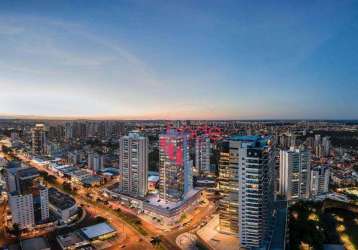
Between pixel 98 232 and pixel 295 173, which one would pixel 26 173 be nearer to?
pixel 98 232

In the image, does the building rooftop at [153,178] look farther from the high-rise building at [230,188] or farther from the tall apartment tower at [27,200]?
the high-rise building at [230,188]

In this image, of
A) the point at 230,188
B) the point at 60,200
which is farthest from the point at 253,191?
the point at 60,200

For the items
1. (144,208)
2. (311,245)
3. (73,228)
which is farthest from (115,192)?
(311,245)

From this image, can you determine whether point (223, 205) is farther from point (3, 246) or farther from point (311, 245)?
point (3, 246)

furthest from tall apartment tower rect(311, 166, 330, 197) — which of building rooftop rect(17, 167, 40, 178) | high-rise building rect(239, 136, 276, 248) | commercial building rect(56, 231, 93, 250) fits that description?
building rooftop rect(17, 167, 40, 178)

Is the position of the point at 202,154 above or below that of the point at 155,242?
above

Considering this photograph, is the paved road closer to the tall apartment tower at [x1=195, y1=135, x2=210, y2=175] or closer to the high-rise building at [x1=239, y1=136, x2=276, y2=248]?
the high-rise building at [x1=239, y1=136, x2=276, y2=248]

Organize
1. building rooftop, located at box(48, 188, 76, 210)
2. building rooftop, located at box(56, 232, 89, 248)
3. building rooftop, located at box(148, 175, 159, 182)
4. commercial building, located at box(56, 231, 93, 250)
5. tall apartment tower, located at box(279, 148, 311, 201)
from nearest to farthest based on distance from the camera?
commercial building, located at box(56, 231, 93, 250), building rooftop, located at box(56, 232, 89, 248), building rooftop, located at box(48, 188, 76, 210), tall apartment tower, located at box(279, 148, 311, 201), building rooftop, located at box(148, 175, 159, 182)
